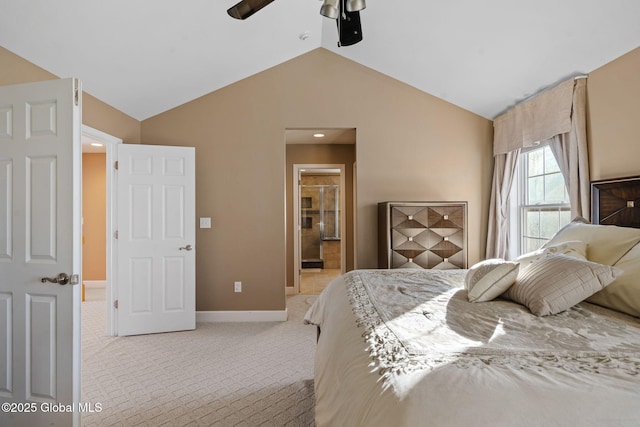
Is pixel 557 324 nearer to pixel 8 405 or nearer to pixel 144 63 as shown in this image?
pixel 8 405

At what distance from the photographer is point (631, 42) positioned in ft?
7.38

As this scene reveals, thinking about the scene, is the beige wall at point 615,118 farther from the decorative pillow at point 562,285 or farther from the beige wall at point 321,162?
the beige wall at point 321,162

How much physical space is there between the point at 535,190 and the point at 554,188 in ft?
0.96

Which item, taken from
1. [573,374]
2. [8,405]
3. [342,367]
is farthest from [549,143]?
[8,405]

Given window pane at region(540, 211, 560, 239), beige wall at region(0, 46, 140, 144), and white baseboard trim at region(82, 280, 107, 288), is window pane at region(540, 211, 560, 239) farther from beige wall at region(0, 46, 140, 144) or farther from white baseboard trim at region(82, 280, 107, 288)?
white baseboard trim at region(82, 280, 107, 288)

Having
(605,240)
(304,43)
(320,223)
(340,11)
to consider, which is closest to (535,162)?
(605,240)

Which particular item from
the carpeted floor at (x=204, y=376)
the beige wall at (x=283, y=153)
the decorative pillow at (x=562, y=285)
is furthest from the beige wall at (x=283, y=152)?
the decorative pillow at (x=562, y=285)

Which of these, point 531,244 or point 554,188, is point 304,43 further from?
point 531,244

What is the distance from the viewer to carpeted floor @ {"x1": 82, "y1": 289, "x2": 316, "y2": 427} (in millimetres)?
2152

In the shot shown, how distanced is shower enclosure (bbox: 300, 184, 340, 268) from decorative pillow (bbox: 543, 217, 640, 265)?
6413mm

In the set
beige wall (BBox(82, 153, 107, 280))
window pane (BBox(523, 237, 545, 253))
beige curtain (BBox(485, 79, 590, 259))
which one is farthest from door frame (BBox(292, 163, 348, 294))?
beige wall (BBox(82, 153, 107, 280))

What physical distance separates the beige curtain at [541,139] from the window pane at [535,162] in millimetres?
133

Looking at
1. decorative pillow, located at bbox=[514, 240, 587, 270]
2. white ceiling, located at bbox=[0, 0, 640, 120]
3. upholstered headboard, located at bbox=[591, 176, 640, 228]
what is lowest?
decorative pillow, located at bbox=[514, 240, 587, 270]

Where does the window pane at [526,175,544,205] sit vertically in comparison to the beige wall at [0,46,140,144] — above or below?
below
